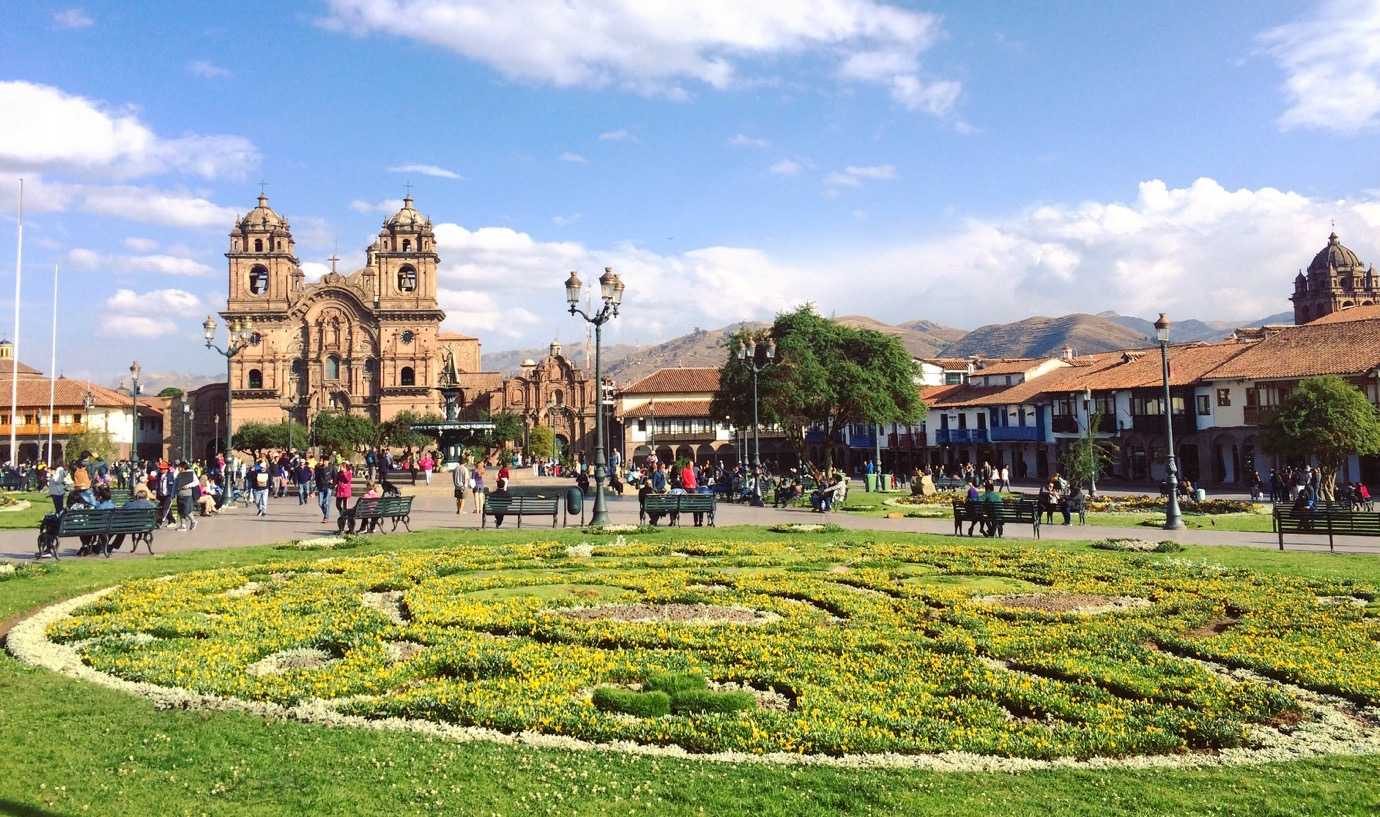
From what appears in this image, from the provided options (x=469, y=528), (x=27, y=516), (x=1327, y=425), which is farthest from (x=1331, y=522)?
(x=27, y=516)

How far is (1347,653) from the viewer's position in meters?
9.52

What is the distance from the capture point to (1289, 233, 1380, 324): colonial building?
95312mm

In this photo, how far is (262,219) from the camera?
94250 millimetres

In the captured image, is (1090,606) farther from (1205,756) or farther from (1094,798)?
(1094,798)

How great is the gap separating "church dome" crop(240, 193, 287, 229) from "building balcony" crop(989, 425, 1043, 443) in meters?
71.6

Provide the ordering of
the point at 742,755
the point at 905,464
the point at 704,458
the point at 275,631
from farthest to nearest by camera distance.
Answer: the point at 704,458
the point at 905,464
the point at 275,631
the point at 742,755

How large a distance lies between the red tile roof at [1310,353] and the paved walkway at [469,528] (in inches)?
1134

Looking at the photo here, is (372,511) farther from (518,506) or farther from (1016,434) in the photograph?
(1016,434)

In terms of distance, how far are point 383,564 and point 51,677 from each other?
7738 mm

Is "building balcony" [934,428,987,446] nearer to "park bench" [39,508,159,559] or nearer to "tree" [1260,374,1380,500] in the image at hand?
"tree" [1260,374,1380,500]

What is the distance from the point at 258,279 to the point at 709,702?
3877 inches

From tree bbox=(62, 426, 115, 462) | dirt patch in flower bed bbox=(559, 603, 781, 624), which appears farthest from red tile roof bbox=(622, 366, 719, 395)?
dirt patch in flower bed bbox=(559, 603, 781, 624)

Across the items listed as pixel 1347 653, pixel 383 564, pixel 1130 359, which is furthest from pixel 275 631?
pixel 1130 359

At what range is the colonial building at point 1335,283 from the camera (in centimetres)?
9531
